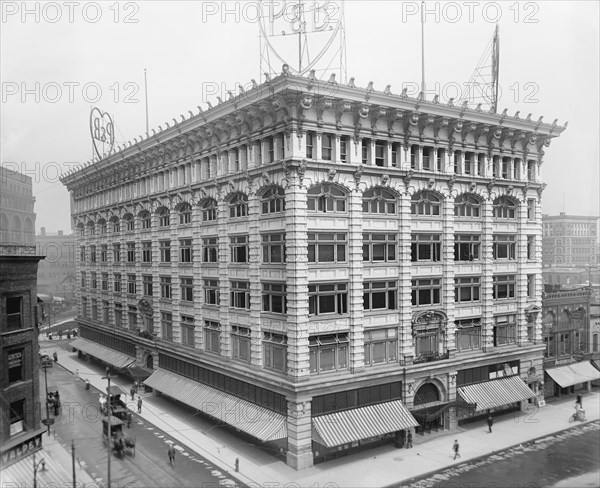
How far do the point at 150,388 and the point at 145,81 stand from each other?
29.7m

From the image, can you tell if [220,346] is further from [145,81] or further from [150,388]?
[145,81]

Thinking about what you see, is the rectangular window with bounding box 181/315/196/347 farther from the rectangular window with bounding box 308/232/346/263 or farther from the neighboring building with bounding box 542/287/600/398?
the neighboring building with bounding box 542/287/600/398

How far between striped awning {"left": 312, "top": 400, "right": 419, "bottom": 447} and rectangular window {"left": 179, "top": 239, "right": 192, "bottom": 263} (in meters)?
18.7

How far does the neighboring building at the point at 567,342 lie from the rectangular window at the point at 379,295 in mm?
19103

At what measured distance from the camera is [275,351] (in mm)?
34625

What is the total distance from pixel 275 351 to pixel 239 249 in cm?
786

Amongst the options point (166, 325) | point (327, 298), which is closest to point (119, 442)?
point (166, 325)

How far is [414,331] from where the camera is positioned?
1463 inches

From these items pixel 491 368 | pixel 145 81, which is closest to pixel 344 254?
pixel 491 368

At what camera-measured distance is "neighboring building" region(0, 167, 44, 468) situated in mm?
28938

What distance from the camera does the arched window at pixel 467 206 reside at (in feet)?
131

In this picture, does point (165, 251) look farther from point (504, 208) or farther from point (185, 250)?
point (504, 208)

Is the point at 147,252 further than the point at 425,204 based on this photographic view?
Yes

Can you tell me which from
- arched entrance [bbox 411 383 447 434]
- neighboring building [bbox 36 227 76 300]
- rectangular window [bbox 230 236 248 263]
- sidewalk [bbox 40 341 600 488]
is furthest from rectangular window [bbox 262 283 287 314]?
neighboring building [bbox 36 227 76 300]
